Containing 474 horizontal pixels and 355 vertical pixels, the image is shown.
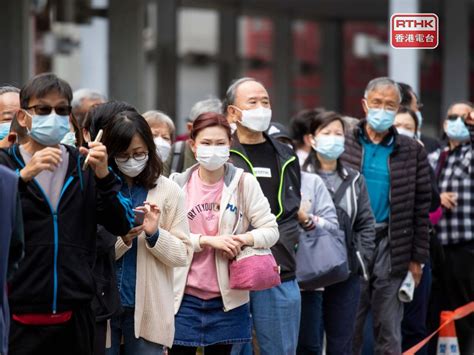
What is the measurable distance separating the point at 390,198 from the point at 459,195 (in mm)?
1432

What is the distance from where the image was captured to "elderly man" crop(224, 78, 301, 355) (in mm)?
7586

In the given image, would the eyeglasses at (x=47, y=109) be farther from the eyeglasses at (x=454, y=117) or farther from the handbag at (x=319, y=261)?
the eyeglasses at (x=454, y=117)

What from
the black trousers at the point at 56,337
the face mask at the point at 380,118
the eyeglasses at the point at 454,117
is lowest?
the black trousers at the point at 56,337

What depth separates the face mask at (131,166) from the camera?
21.0 ft

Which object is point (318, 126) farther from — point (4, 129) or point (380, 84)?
point (4, 129)

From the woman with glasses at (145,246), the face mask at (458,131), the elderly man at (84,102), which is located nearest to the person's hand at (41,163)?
the woman with glasses at (145,246)

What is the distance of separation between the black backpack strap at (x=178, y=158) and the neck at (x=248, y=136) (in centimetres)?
68

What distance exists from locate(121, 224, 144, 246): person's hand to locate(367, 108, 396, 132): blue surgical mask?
3305mm

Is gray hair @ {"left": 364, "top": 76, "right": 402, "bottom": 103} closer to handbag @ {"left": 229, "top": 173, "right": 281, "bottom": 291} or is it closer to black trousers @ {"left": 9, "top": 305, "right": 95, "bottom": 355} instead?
handbag @ {"left": 229, "top": 173, "right": 281, "bottom": 291}

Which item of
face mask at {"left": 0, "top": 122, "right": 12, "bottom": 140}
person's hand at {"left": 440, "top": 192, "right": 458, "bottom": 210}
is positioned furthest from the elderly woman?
person's hand at {"left": 440, "top": 192, "right": 458, "bottom": 210}

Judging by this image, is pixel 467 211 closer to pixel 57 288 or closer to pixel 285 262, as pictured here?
pixel 285 262

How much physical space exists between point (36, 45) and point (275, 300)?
14041mm

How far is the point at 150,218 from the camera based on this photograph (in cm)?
635

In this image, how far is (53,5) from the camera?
852 inches
